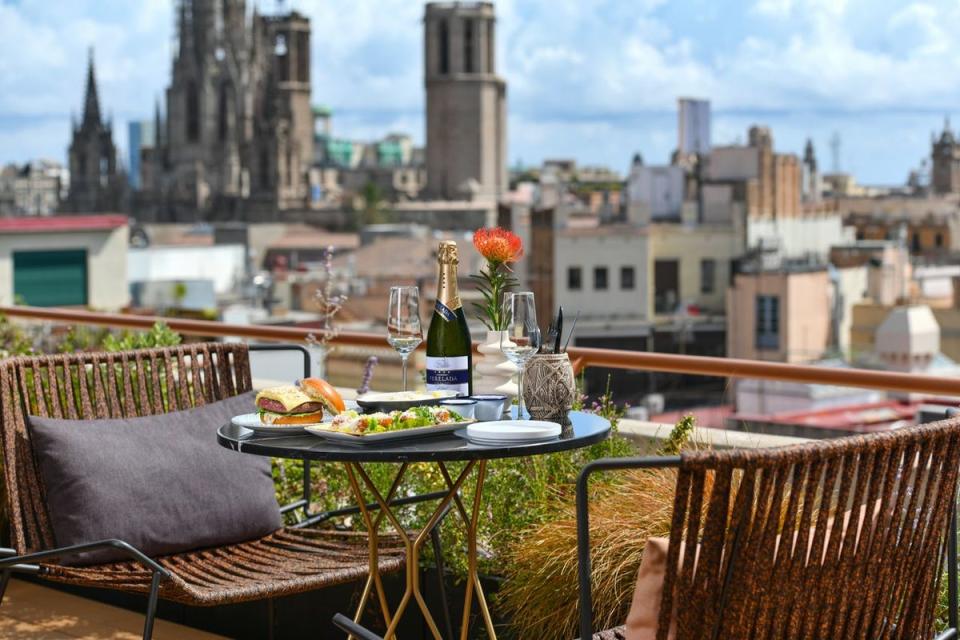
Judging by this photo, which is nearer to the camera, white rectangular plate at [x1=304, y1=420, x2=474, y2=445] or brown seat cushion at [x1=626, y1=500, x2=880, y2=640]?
brown seat cushion at [x1=626, y1=500, x2=880, y2=640]

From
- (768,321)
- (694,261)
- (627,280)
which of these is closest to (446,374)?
(768,321)

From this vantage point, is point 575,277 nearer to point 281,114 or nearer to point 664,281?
point 664,281

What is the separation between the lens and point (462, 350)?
126 inches

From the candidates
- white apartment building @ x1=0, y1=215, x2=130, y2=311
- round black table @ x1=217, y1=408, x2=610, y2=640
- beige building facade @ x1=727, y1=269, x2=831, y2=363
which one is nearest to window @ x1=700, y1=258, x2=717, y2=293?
beige building facade @ x1=727, y1=269, x2=831, y2=363

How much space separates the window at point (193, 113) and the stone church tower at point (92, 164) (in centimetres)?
602

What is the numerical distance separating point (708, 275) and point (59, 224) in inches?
1038

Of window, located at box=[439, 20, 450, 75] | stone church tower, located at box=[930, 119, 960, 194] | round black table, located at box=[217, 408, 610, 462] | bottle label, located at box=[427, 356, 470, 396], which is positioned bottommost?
round black table, located at box=[217, 408, 610, 462]

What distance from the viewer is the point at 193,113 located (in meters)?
95.6

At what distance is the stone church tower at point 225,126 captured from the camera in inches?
3666

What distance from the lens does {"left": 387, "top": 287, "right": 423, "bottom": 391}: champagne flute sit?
3.20 metres

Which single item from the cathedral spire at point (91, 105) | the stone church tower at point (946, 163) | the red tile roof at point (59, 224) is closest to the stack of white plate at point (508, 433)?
the red tile roof at point (59, 224)

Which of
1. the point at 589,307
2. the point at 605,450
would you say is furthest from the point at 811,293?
the point at 605,450

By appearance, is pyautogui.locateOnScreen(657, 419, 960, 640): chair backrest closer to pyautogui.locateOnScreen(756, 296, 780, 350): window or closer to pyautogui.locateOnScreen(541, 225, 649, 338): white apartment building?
pyautogui.locateOnScreen(756, 296, 780, 350): window

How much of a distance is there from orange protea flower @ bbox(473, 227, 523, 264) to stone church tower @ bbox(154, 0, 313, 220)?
89.3 metres
